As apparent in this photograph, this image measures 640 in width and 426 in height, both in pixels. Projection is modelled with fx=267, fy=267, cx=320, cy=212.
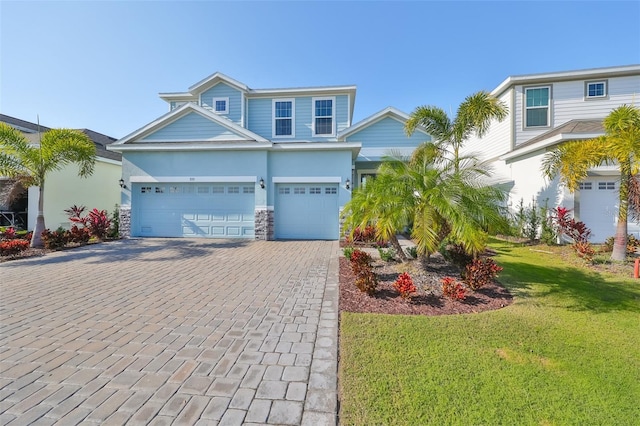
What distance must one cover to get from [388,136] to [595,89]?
9747 millimetres

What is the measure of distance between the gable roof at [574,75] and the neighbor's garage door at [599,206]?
5.69 m

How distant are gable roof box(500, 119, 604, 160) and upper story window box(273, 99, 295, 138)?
1102 cm

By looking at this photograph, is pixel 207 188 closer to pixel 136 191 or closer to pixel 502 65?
pixel 136 191

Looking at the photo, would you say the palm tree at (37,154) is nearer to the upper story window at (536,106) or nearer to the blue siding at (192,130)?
the blue siding at (192,130)

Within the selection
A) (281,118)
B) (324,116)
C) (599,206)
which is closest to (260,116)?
(281,118)

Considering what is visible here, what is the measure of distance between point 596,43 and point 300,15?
1185 cm

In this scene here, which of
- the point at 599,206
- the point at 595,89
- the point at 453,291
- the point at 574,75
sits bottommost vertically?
the point at 453,291

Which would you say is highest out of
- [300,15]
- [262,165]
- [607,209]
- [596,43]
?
[300,15]

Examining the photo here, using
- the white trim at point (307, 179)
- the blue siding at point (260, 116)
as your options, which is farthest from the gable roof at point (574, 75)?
the blue siding at point (260, 116)

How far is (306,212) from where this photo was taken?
11867mm

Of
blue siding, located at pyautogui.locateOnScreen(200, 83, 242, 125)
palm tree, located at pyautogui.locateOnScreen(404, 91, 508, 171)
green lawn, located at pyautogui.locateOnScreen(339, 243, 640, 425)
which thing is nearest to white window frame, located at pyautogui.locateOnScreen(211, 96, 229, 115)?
blue siding, located at pyautogui.locateOnScreen(200, 83, 242, 125)

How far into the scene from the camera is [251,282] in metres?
5.99

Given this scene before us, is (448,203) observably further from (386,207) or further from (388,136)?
(388,136)

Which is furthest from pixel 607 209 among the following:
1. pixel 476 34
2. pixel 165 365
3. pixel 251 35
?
pixel 251 35
